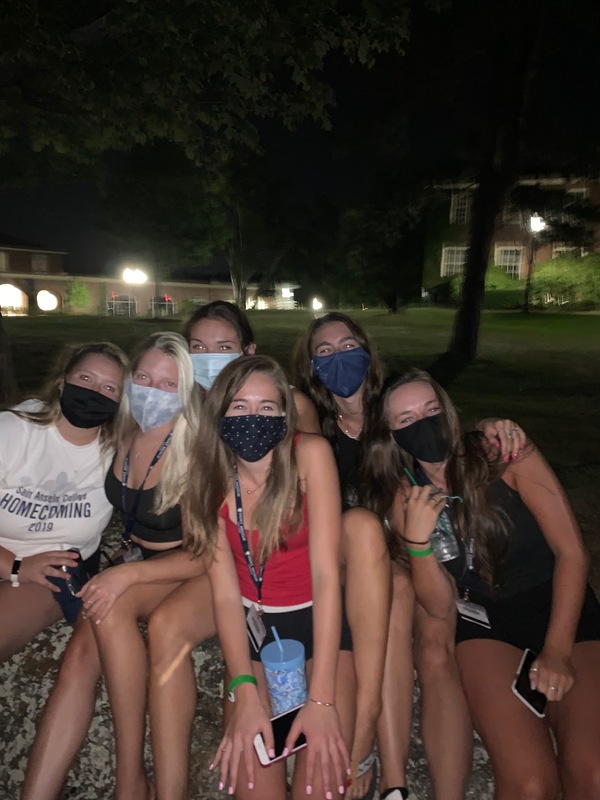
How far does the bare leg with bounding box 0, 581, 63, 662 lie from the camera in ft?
8.90

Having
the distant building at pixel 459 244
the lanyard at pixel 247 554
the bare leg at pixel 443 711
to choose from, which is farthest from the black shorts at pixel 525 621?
the distant building at pixel 459 244

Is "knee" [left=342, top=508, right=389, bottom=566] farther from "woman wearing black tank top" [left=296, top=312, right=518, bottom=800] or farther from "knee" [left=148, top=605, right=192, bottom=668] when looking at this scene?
"knee" [left=148, top=605, right=192, bottom=668]

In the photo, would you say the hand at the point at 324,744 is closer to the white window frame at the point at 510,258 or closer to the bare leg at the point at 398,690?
the bare leg at the point at 398,690

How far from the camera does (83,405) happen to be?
114 inches

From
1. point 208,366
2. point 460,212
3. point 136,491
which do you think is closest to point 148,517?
point 136,491

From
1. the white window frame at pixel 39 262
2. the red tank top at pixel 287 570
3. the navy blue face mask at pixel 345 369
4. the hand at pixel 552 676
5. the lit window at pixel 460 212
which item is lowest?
the hand at pixel 552 676

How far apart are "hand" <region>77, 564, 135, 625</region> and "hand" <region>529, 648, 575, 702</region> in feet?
5.89

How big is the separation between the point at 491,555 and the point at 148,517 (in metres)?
1.64

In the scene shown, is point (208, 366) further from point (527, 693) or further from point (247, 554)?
point (527, 693)

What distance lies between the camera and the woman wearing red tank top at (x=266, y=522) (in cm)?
244

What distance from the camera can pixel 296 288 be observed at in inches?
1902

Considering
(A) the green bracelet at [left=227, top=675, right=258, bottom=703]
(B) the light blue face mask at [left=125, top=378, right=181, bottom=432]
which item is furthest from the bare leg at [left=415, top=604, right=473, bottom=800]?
(B) the light blue face mask at [left=125, top=378, right=181, bottom=432]

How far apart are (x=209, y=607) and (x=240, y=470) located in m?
0.66

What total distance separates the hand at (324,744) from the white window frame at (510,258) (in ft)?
97.7
